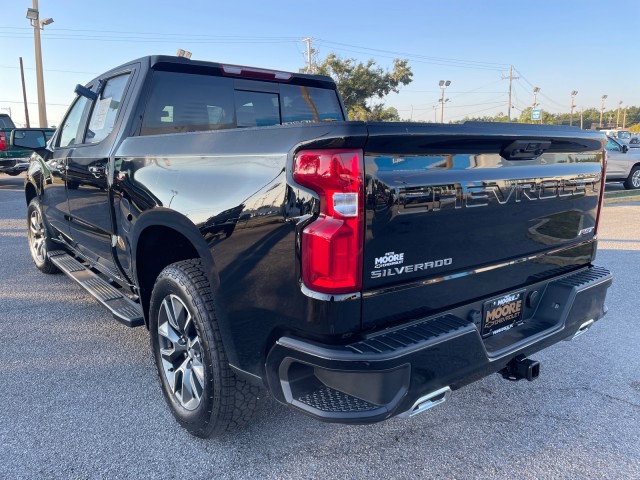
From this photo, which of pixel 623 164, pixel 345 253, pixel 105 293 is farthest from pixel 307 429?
pixel 623 164

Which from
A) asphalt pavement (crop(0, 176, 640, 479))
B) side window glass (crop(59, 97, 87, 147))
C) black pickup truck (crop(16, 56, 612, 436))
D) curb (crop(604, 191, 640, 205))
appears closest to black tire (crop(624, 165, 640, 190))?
curb (crop(604, 191, 640, 205))

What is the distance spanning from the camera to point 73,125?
174 inches

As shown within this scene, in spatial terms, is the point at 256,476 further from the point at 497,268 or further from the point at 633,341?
the point at 633,341

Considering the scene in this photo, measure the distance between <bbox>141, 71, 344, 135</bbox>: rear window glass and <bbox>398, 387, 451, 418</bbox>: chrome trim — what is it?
96.5 inches

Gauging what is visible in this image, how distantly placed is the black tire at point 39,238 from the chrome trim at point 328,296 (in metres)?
4.47

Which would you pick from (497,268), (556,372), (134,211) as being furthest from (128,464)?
(556,372)

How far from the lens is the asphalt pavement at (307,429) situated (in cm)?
237

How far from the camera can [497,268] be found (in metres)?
2.40

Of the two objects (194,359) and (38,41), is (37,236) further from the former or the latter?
(38,41)

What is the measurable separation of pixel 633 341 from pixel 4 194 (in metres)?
15.5

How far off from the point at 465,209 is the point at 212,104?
2262 millimetres

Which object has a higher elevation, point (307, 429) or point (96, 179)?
point (96, 179)

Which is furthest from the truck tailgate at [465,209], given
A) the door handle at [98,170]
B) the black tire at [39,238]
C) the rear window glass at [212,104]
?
the black tire at [39,238]

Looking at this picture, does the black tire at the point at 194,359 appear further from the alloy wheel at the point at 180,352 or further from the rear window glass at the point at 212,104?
the rear window glass at the point at 212,104
